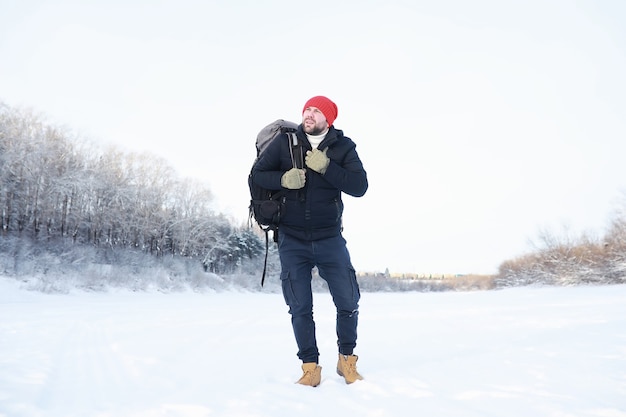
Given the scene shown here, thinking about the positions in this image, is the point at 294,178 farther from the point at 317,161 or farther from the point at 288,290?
the point at 288,290

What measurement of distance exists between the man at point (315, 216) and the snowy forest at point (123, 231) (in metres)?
15.1

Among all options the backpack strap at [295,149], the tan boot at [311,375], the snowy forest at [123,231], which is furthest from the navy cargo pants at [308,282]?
the snowy forest at [123,231]

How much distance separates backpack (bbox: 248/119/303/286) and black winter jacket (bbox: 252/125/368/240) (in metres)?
0.04

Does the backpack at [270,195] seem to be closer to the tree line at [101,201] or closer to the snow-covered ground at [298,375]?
the snow-covered ground at [298,375]

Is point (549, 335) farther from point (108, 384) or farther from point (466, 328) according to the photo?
point (108, 384)

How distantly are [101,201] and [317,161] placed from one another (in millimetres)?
34219

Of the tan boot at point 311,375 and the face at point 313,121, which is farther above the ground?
the face at point 313,121

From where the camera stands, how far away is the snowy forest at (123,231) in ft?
69.5

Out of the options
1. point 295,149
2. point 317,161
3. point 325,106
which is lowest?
point 317,161

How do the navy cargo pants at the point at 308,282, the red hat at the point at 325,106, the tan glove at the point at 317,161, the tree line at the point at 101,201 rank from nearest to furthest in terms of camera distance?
1. the tan glove at the point at 317,161
2. the navy cargo pants at the point at 308,282
3. the red hat at the point at 325,106
4. the tree line at the point at 101,201

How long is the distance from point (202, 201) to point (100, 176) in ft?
34.1

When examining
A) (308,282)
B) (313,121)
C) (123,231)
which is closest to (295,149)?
(313,121)

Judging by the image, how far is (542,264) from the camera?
34.2m

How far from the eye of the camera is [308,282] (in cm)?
290
